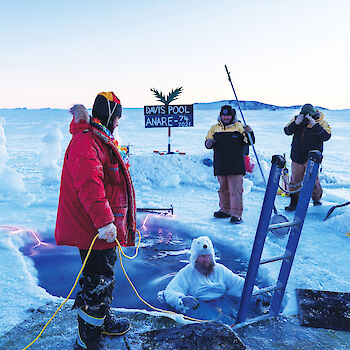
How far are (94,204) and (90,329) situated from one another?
37.4 inches

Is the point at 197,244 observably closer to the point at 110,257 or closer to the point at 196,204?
the point at 110,257

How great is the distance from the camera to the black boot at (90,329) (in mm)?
2303

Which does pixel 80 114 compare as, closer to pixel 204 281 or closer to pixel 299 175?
pixel 204 281

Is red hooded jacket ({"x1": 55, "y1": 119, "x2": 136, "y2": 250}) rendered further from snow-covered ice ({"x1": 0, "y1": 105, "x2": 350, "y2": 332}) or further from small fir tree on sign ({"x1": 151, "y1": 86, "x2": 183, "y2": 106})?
small fir tree on sign ({"x1": 151, "y1": 86, "x2": 183, "y2": 106})

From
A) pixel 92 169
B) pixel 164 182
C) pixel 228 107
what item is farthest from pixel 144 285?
pixel 164 182

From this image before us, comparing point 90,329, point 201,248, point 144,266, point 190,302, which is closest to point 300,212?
point 201,248

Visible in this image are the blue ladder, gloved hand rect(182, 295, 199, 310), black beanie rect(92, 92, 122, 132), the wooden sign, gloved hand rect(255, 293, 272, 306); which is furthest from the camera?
the wooden sign

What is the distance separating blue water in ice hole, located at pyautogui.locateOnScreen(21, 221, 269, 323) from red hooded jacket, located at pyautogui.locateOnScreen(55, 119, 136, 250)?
1.81m

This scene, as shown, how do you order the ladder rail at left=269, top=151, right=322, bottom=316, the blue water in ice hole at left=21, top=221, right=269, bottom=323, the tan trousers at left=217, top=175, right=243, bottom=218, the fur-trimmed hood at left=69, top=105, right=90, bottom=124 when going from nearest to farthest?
1. the fur-trimmed hood at left=69, top=105, right=90, bottom=124
2. the ladder rail at left=269, top=151, right=322, bottom=316
3. the blue water in ice hole at left=21, top=221, right=269, bottom=323
4. the tan trousers at left=217, top=175, right=243, bottom=218

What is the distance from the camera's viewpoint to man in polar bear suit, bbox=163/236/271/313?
3673 millimetres

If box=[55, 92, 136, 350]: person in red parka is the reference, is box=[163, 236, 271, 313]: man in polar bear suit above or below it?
below

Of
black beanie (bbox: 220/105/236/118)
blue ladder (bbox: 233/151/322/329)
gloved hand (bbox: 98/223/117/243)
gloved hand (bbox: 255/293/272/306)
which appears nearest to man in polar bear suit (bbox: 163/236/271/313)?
gloved hand (bbox: 255/293/272/306)

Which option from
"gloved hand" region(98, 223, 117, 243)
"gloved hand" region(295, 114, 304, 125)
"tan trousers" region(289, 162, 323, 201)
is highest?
"gloved hand" region(295, 114, 304, 125)

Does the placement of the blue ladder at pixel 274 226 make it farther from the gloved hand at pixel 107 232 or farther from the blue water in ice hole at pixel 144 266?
the gloved hand at pixel 107 232
